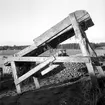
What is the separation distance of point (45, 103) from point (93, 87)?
1.47 meters

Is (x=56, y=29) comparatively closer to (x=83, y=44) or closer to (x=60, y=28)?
(x=60, y=28)

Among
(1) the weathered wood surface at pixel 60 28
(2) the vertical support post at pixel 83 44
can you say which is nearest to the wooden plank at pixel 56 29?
(1) the weathered wood surface at pixel 60 28

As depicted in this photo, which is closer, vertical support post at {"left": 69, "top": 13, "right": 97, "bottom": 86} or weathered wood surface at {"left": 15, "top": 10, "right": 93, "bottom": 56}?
vertical support post at {"left": 69, "top": 13, "right": 97, "bottom": 86}

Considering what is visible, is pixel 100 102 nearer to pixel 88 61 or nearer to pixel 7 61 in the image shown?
pixel 88 61

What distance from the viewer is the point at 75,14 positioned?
160 inches

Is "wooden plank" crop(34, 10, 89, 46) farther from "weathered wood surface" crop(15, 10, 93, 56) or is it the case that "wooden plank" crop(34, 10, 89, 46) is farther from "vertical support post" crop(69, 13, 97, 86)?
"vertical support post" crop(69, 13, 97, 86)

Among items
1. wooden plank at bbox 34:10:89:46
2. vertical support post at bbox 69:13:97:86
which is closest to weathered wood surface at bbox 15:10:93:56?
wooden plank at bbox 34:10:89:46

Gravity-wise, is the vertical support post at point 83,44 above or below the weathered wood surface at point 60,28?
below

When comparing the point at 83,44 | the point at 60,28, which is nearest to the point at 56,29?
the point at 60,28

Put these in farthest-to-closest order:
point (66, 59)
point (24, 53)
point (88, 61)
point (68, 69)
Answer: point (68, 69)
point (24, 53)
point (66, 59)
point (88, 61)

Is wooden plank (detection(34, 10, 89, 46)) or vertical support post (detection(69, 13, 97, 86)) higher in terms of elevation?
wooden plank (detection(34, 10, 89, 46))

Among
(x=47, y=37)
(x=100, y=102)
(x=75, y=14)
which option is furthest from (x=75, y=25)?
(x=100, y=102)

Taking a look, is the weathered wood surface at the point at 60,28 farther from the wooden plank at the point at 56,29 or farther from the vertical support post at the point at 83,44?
the vertical support post at the point at 83,44

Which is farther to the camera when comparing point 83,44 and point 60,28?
point 60,28
